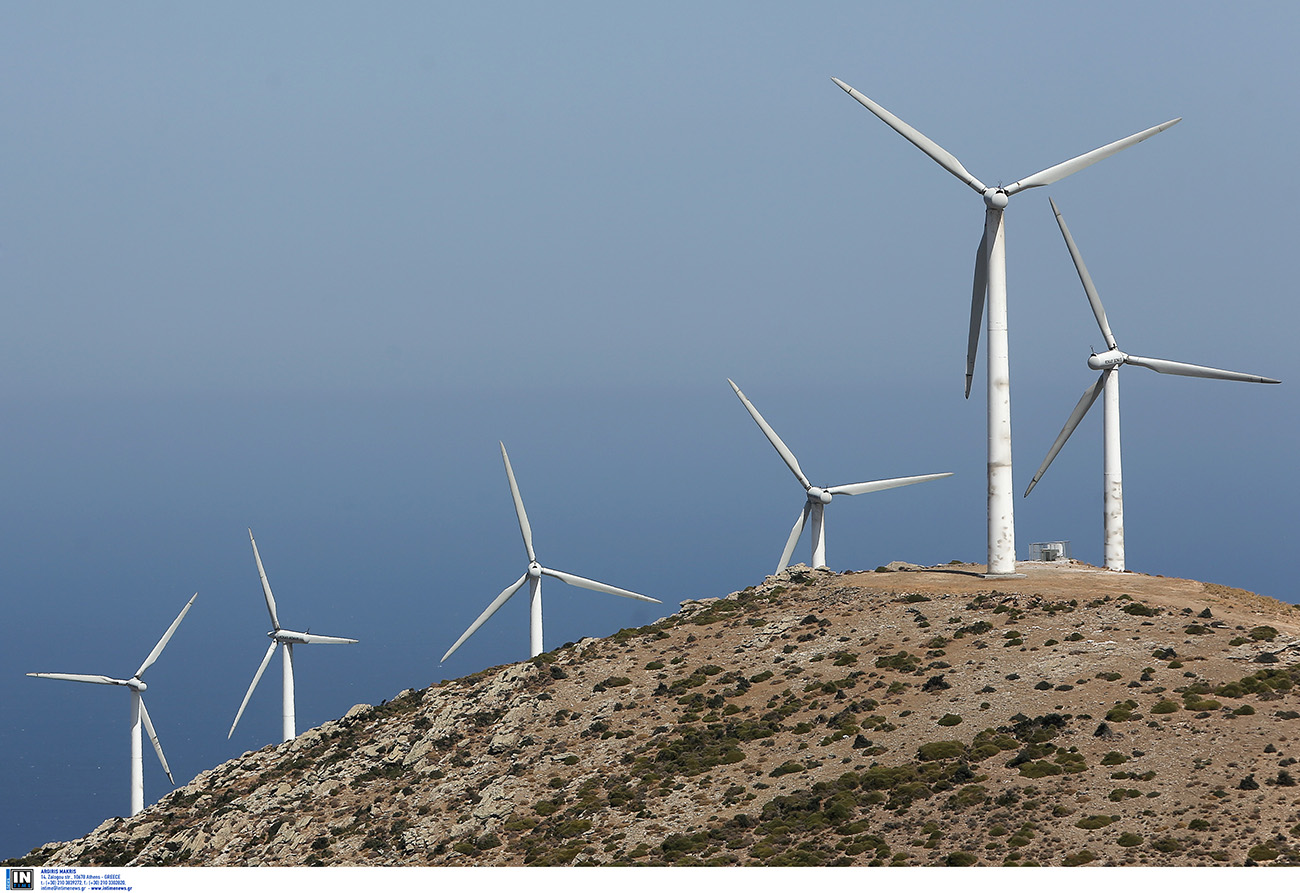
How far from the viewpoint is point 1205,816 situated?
218 ft

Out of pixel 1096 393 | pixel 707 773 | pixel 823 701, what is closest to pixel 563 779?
pixel 707 773

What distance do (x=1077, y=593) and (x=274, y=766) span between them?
230 ft

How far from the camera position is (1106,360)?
121 m

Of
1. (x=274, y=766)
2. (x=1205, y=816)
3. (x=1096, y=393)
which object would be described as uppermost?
(x=1096, y=393)

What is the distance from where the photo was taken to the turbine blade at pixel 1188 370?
11281 cm

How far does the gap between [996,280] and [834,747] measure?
127 ft

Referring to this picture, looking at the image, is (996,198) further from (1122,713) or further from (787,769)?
(787,769)

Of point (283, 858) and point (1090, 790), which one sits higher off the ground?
point (1090, 790)

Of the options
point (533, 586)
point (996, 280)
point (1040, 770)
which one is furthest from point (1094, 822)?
point (533, 586)

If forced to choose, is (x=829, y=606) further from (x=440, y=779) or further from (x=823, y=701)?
(x=440, y=779)

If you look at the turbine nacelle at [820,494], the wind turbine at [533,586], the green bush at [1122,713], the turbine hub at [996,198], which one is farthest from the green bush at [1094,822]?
the wind turbine at [533,586]
